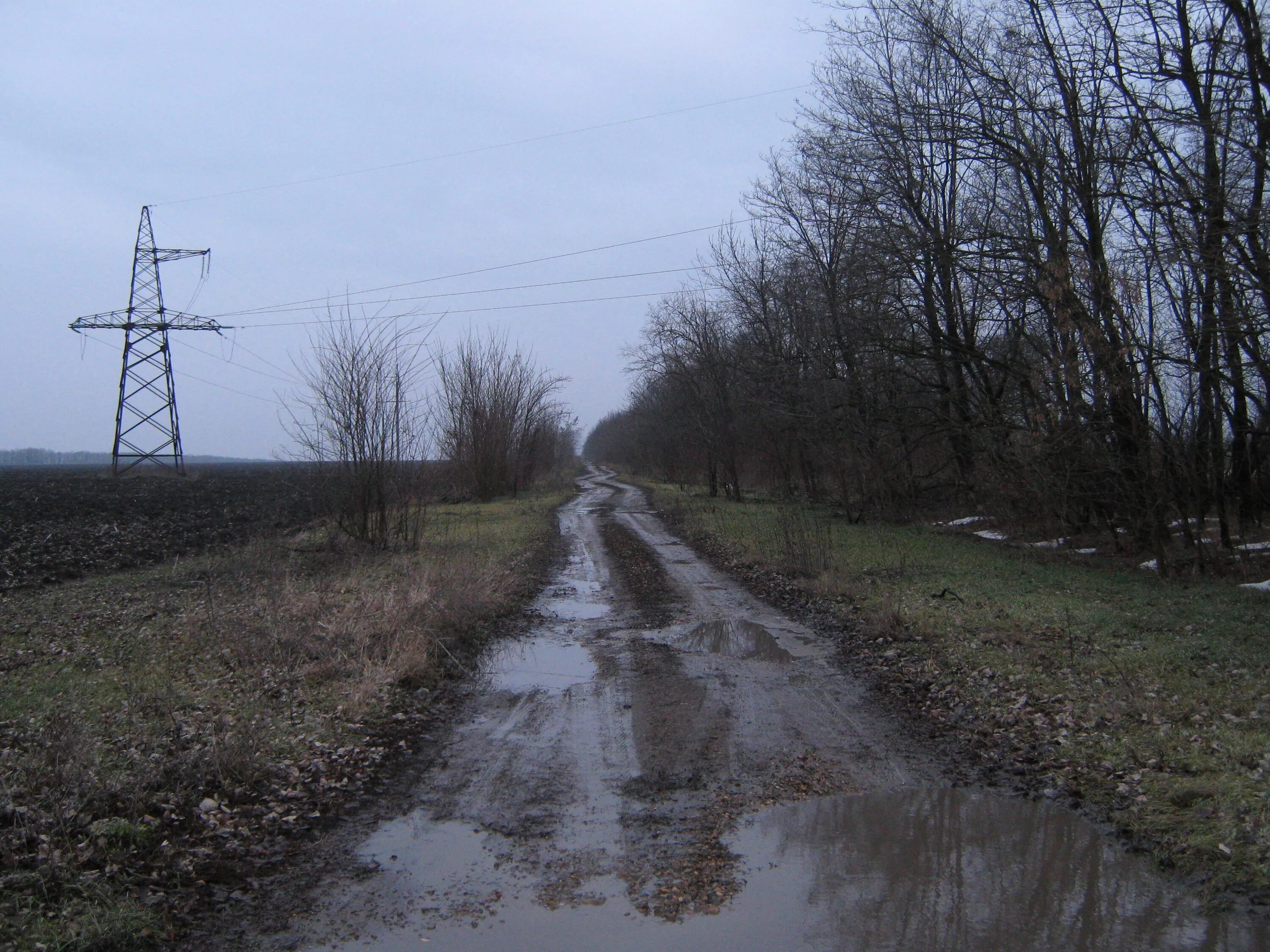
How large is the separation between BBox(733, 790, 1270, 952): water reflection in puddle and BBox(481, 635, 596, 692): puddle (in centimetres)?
385

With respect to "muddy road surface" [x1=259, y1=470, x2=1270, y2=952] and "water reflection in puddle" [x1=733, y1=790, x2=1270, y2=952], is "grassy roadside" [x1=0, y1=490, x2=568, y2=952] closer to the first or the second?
"muddy road surface" [x1=259, y1=470, x2=1270, y2=952]

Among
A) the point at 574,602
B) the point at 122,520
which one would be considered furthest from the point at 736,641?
the point at 122,520

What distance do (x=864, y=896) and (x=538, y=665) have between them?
5747 millimetres

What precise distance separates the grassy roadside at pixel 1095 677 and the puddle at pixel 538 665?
10.0ft

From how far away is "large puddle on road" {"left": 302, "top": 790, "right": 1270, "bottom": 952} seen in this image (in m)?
3.87

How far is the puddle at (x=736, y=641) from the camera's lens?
979 cm

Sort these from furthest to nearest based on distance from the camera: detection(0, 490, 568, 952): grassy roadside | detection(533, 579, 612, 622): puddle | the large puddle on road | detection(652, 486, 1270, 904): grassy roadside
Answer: detection(533, 579, 612, 622): puddle < detection(652, 486, 1270, 904): grassy roadside < detection(0, 490, 568, 952): grassy roadside < the large puddle on road

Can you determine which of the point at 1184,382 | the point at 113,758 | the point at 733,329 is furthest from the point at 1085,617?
the point at 733,329

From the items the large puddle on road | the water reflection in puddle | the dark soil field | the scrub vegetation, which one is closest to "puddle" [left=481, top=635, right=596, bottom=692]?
the scrub vegetation

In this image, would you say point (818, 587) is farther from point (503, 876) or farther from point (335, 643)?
point (503, 876)

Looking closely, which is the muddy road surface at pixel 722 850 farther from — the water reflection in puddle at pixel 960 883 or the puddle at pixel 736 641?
the puddle at pixel 736 641

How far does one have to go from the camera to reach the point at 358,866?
15.5 feet

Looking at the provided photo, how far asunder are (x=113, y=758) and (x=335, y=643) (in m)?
3.40

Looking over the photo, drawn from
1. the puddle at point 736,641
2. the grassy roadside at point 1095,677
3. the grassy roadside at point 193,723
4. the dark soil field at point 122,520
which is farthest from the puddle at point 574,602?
the dark soil field at point 122,520
